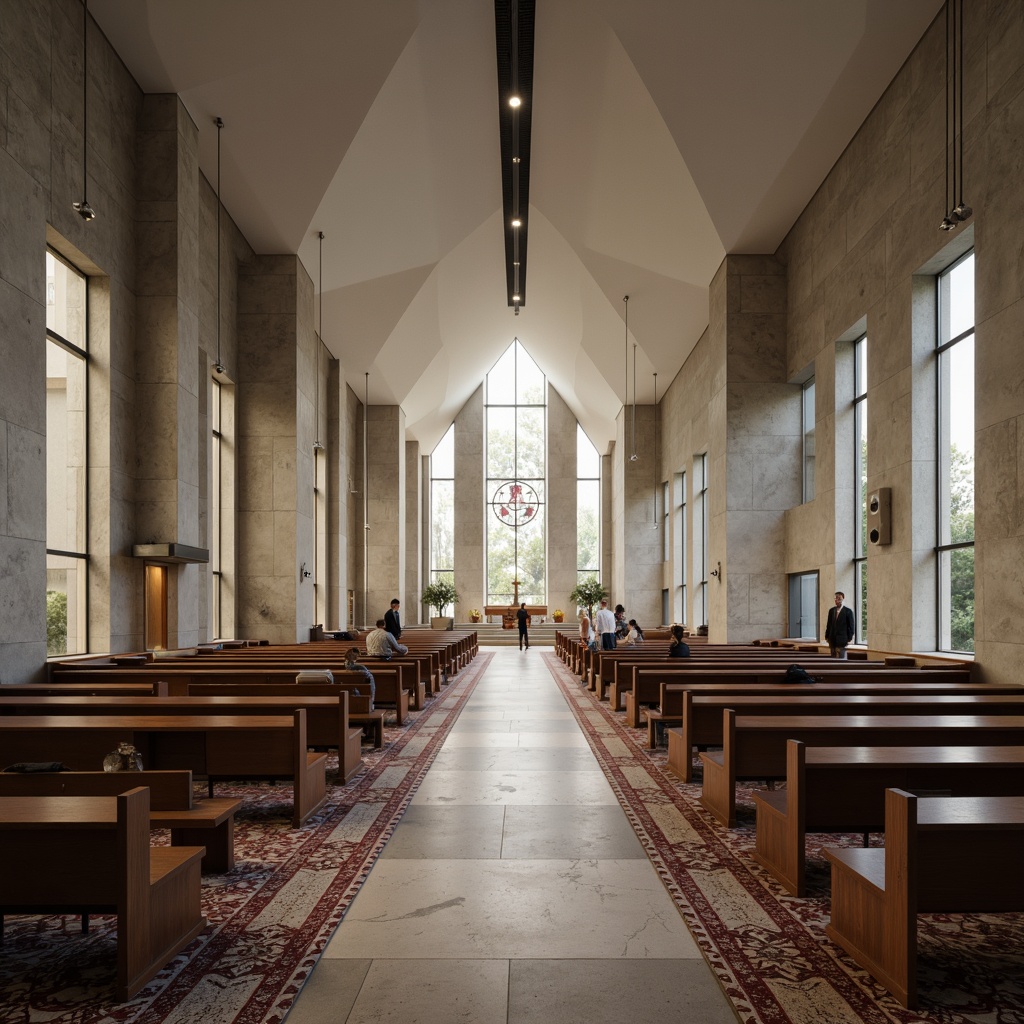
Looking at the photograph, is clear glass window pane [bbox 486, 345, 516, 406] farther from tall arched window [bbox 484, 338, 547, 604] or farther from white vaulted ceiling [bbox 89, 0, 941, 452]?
→ white vaulted ceiling [bbox 89, 0, 941, 452]

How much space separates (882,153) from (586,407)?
705 inches

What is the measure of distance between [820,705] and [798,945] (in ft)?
8.13

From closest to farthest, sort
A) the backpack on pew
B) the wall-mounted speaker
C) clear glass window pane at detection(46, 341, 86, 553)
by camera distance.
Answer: the backpack on pew
clear glass window pane at detection(46, 341, 86, 553)
the wall-mounted speaker

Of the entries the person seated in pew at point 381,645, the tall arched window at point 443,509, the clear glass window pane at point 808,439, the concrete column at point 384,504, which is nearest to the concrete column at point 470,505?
the tall arched window at point 443,509

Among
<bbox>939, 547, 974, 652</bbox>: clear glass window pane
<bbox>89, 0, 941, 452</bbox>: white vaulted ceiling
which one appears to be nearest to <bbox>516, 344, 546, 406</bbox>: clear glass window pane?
<bbox>89, 0, 941, 452</bbox>: white vaulted ceiling

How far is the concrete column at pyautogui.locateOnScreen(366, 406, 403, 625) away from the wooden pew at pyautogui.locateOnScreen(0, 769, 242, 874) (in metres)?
20.6

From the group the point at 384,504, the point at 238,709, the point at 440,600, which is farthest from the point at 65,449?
the point at 440,600

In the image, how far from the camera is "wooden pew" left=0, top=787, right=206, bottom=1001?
106 inches

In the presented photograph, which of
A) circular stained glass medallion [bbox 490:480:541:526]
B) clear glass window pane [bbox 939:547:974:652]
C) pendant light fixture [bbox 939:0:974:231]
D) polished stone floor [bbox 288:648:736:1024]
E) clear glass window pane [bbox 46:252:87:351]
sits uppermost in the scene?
pendant light fixture [bbox 939:0:974:231]

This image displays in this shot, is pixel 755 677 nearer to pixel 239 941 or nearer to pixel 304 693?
Result: pixel 304 693

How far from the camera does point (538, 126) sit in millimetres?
13961

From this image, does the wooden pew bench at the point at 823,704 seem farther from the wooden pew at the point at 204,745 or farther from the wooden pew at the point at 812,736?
the wooden pew at the point at 204,745

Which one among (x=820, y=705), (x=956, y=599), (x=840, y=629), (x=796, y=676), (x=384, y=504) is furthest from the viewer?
(x=384, y=504)

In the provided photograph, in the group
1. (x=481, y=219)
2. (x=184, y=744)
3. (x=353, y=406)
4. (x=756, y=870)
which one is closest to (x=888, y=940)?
(x=756, y=870)
